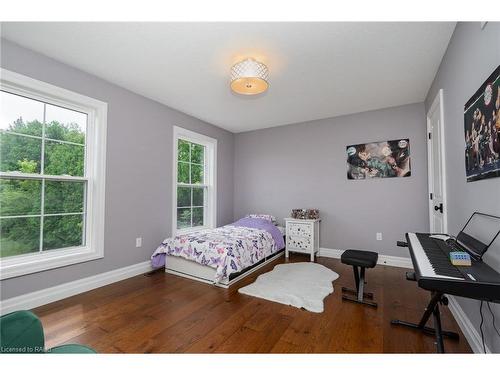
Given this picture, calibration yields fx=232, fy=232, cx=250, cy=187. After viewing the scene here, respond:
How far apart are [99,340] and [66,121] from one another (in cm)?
221

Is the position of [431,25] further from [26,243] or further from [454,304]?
[26,243]

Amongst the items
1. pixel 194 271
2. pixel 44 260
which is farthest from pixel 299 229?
pixel 44 260

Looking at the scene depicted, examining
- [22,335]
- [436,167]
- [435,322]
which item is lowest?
[435,322]

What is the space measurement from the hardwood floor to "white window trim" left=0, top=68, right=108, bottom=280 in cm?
41

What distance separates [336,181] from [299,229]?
1.04 metres

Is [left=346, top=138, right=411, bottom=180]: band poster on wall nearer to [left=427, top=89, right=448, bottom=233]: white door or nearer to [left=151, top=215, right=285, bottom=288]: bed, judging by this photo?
[left=427, top=89, right=448, bottom=233]: white door

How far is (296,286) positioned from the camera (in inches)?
105

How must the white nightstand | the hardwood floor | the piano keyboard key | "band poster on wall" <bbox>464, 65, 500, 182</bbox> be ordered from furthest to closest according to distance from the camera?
the white nightstand < the hardwood floor < "band poster on wall" <bbox>464, 65, 500, 182</bbox> < the piano keyboard key

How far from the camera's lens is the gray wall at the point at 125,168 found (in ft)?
7.28

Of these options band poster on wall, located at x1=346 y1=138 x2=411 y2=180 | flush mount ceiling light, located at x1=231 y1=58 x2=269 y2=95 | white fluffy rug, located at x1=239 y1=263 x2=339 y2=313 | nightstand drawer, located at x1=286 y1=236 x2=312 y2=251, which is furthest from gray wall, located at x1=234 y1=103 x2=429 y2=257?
flush mount ceiling light, located at x1=231 y1=58 x2=269 y2=95

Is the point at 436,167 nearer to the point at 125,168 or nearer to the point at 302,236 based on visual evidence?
the point at 302,236

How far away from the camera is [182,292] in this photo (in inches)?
101

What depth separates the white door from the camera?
7.75 feet

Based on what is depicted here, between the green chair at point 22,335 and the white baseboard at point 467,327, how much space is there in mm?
2320
